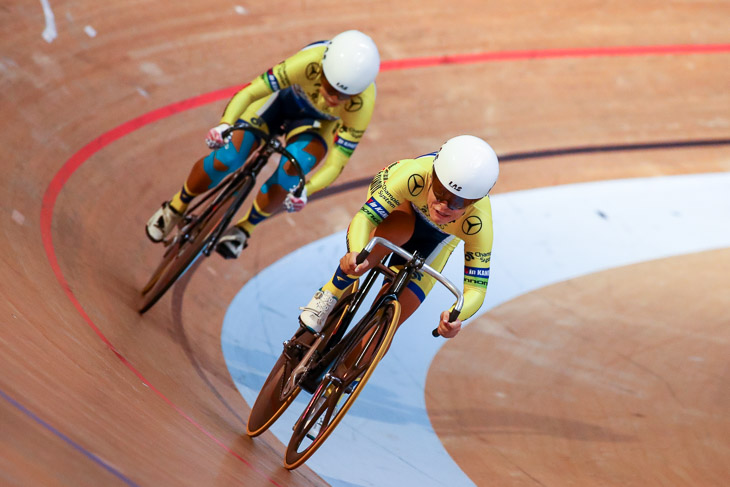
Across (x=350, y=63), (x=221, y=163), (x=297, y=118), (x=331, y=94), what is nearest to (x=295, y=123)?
(x=297, y=118)

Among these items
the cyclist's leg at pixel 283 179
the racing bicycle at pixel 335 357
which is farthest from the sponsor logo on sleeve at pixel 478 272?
the cyclist's leg at pixel 283 179

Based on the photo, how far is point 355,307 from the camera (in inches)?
119

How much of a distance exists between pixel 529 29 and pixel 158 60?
3.14 m

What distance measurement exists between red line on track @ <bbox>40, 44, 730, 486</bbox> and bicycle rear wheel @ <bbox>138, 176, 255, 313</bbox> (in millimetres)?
462

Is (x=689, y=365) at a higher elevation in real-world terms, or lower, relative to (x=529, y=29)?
lower

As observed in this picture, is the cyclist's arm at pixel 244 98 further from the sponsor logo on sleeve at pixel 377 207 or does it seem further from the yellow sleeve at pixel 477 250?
the yellow sleeve at pixel 477 250

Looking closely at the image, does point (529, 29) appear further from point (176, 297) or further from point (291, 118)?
point (176, 297)

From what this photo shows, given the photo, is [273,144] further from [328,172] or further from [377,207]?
[377,207]

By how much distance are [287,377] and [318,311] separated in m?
0.33

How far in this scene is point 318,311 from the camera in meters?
2.98

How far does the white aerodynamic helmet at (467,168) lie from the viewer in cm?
271

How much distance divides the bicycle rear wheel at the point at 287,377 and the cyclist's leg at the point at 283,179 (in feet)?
3.06

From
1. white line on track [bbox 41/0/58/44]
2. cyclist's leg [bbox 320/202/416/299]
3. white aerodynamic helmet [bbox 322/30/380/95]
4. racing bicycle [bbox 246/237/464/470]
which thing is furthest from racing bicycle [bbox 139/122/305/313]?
white line on track [bbox 41/0/58/44]

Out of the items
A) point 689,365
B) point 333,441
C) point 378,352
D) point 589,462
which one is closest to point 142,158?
point 333,441
